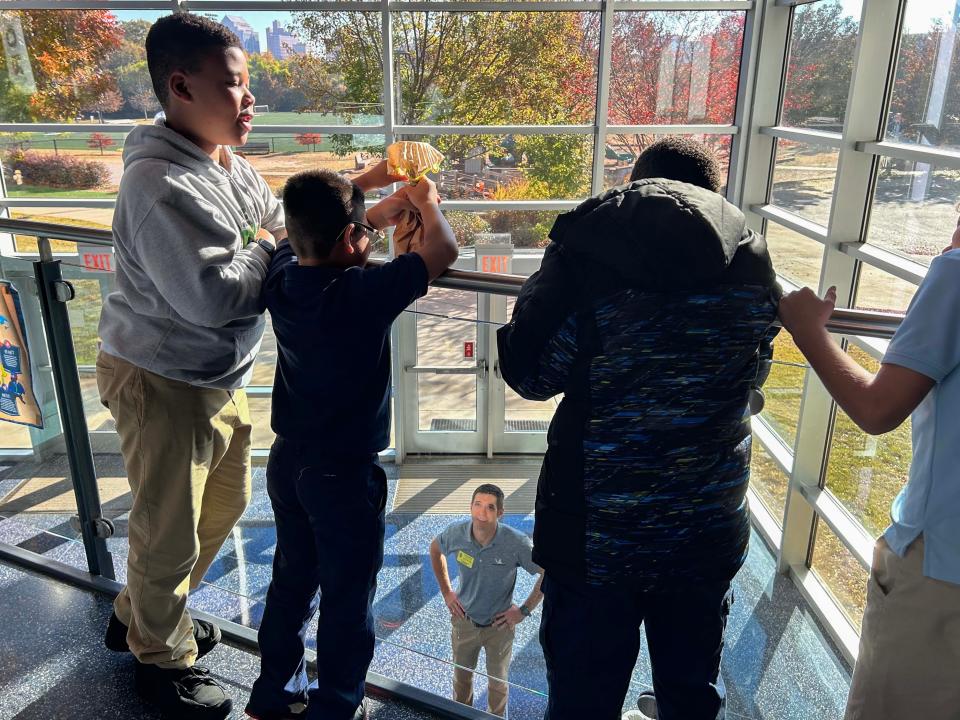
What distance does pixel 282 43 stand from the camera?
7035 millimetres

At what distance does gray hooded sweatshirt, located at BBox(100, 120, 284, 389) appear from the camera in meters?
1.32

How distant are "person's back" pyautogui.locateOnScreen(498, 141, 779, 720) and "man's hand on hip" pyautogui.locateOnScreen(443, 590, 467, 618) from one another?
67 cm

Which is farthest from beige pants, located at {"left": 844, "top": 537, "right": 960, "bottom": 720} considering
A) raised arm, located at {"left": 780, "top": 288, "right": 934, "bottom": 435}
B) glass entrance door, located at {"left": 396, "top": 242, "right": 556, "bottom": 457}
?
glass entrance door, located at {"left": 396, "top": 242, "right": 556, "bottom": 457}

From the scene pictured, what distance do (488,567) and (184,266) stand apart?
957mm

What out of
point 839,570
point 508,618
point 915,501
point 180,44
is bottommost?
point 839,570

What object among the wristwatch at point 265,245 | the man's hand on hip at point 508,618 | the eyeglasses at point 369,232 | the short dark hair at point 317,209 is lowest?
the man's hand on hip at point 508,618

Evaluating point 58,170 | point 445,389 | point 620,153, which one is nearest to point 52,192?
point 58,170

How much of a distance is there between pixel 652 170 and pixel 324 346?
2.04 ft

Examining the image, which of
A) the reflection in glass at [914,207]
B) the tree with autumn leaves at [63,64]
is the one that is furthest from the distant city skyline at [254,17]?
the reflection in glass at [914,207]

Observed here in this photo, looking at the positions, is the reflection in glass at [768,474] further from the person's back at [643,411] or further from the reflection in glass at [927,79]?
the person's back at [643,411]

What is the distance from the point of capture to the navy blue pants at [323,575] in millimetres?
1372

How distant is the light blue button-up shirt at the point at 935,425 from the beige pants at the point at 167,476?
1.27 m

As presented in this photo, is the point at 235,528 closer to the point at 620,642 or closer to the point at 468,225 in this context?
the point at 620,642

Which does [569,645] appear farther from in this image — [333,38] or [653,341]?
[333,38]
